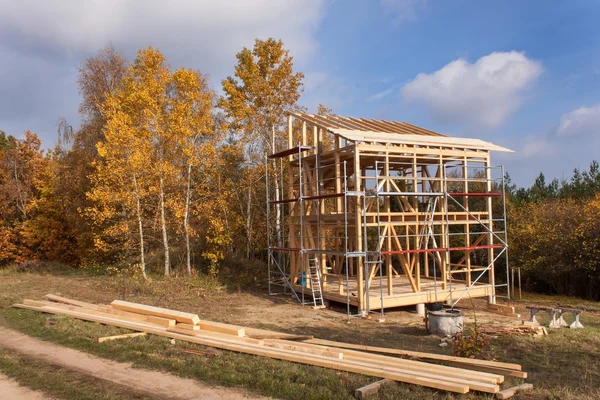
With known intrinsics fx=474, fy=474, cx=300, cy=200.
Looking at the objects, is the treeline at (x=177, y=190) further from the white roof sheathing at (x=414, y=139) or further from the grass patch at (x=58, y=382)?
the grass patch at (x=58, y=382)

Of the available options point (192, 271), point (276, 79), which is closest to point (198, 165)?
point (192, 271)

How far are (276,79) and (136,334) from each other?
49.8 feet

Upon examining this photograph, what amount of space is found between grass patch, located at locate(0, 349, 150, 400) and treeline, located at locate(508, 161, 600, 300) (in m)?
17.1

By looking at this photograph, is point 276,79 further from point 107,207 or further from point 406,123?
point 107,207

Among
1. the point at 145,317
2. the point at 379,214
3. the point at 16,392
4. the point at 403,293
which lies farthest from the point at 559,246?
the point at 16,392

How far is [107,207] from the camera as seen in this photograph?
17672 mm

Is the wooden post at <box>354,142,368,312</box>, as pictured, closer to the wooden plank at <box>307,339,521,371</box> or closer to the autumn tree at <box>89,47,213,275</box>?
the wooden plank at <box>307,339,521,371</box>

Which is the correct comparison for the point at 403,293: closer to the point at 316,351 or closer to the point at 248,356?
the point at 316,351

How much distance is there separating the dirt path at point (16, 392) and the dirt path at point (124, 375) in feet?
0.21

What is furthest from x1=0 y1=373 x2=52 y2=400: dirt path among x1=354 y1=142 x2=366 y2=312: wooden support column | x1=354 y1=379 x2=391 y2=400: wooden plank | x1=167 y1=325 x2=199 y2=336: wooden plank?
x1=354 y1=142 x2=366 y2=312: wooden support column

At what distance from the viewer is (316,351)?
7.82 metres

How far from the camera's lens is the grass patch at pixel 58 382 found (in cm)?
635

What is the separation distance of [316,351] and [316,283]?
8596mm

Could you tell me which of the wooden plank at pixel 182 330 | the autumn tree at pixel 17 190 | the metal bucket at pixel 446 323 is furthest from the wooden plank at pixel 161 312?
the autumn tree at pixel 17 190
